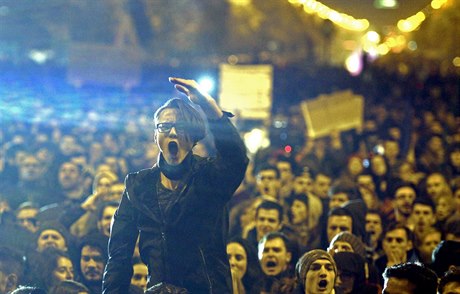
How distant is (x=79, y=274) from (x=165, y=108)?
3.13 meters

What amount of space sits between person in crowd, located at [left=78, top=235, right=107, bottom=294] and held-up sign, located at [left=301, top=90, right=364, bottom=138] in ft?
32.8

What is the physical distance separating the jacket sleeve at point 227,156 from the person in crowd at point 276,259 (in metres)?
2.68

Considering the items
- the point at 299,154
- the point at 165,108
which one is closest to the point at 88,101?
the point at 299,154

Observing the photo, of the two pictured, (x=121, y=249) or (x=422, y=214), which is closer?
(x=121, y=249)

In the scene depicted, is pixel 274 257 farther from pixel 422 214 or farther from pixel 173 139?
pixel 422 214

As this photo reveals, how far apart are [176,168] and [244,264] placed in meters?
2.52

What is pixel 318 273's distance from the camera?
8.12 meters

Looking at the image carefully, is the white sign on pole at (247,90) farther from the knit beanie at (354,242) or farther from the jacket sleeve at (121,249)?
the jacket sleeve at (121,249)

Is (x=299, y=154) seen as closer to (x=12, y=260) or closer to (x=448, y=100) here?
(x=448, y=100)

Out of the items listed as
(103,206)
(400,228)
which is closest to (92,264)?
(103,206)

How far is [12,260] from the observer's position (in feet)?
31.1

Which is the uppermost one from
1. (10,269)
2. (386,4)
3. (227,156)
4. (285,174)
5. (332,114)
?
(386,4)

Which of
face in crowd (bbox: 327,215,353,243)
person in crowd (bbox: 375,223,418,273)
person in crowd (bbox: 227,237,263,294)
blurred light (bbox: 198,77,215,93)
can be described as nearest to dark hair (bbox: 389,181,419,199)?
person in crowd (bbox: 375,223,418,273)

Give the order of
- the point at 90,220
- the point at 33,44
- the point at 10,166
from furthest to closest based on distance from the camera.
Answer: the point at 33,44
the point at 10,166
the point at 90,220
